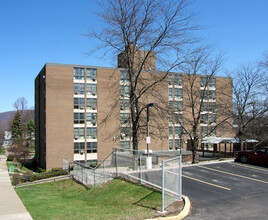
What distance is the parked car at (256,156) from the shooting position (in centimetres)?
1788

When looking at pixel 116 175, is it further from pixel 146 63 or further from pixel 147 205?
pixel 146 63

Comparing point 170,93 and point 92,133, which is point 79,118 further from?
point 170,93

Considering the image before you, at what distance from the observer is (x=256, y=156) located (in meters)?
18.4

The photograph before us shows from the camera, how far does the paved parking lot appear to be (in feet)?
28.9

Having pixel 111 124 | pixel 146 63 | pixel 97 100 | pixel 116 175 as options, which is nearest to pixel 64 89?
pixel 97 100

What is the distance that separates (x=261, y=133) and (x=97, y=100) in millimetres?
25107

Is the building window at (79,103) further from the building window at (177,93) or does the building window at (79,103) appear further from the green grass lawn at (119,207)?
the green grass lawn at (119,207)

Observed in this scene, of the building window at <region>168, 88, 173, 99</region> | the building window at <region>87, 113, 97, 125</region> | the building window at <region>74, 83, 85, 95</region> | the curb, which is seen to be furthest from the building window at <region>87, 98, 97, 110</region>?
the curb

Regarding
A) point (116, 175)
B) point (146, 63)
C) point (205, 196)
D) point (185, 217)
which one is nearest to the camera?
point (185, 217)

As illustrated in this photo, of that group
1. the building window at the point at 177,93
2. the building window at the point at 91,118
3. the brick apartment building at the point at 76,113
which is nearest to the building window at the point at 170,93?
the building window at the point at 177,93

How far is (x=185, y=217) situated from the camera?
8414 millimetres

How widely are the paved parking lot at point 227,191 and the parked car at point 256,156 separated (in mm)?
755

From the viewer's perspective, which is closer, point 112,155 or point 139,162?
point 139,162

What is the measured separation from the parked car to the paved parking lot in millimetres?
755
